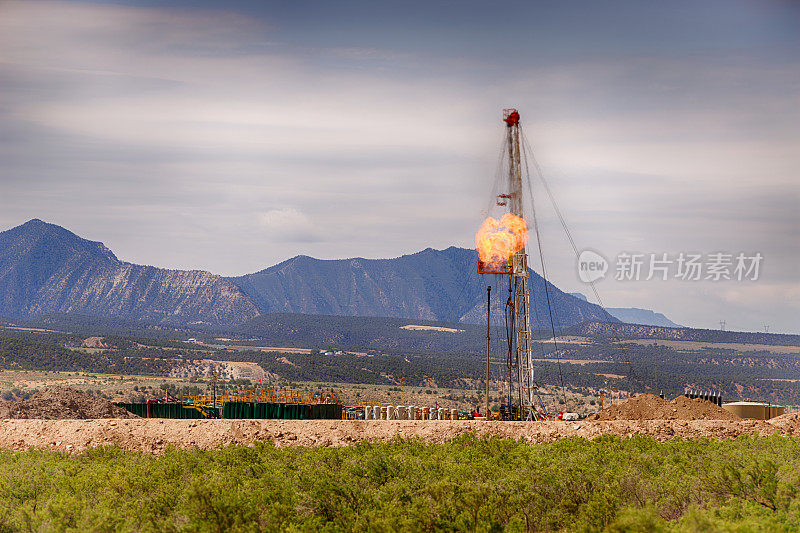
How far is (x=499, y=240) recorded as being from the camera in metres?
61.6

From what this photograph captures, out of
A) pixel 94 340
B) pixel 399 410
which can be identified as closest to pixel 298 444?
pixel 399 410

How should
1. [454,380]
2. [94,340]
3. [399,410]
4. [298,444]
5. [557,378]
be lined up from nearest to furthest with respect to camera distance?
1. [298,444]
2. [399,410]
3. [454,380]
4. [557,378]
5. [94,340]

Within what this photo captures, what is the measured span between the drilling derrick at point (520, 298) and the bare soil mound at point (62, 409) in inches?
1012

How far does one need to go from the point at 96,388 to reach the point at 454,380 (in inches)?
2679

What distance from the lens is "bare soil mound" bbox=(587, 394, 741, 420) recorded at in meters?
53.0

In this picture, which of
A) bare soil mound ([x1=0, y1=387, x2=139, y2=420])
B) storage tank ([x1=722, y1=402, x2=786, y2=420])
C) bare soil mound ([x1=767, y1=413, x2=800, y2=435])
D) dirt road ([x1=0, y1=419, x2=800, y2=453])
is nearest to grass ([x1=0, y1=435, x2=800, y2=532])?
dirt road ([x1=0, y1=419, x2=800, y2=453])

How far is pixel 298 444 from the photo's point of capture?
46.6m

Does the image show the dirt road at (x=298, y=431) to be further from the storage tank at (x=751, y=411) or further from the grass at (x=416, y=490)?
the storage tank at (x=751, y=411)

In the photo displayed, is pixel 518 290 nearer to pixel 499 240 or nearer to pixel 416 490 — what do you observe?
pixel 499 240

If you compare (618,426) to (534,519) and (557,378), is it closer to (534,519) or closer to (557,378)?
(534,519)

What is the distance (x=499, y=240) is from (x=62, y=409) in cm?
3084

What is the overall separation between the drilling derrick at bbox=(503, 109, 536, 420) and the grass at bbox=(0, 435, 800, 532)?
61.0 feet

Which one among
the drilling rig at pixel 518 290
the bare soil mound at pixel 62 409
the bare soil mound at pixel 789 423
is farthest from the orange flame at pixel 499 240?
the bare soil mound at pixel 62 409

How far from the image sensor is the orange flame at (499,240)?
6075 cm
